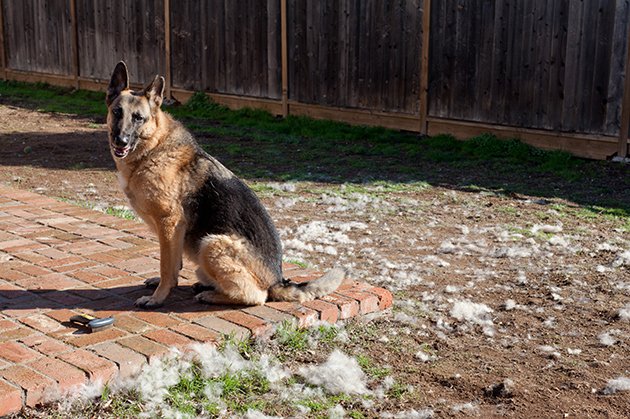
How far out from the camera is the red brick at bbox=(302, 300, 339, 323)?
192 inches

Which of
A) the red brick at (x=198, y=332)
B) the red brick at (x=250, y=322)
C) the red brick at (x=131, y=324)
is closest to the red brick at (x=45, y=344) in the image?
the red brick at (x=131, y=324)

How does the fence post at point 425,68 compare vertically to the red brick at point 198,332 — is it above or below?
above

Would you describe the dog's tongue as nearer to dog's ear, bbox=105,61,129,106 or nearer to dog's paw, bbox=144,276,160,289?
dog's ear, bbox=105,61,129,106

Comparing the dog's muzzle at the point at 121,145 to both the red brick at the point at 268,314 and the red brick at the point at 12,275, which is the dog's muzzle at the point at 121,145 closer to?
the red brick at the point at 268,314

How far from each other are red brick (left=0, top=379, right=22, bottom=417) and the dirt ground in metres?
1.74

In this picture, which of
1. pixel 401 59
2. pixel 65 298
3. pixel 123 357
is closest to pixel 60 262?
pixel 65 298

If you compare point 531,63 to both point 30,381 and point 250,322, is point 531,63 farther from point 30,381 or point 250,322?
point 30,381

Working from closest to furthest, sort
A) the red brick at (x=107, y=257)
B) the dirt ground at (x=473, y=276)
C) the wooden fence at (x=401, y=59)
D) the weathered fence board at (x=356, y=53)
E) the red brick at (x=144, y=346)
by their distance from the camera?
1. the red brick at (x=144, y=346)
2. the dirt ground at (x=473, y=276)
3. the red brick at (x=107, y=257)
4. the wooden fence at (x=401, y=59)
5. the weathered fence board at (x=356, y=53)

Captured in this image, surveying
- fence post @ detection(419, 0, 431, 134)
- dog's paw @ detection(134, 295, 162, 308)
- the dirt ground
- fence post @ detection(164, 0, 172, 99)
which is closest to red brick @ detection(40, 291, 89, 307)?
dog's paw @ detection(134, 295, 162, 308)

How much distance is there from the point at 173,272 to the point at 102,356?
0.87 meters

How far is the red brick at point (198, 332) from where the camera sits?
442 cm

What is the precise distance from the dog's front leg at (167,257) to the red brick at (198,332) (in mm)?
353

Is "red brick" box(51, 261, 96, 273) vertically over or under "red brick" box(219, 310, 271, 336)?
over

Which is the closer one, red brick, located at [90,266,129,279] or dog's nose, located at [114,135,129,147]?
dog's nose, located at [114,135,129,147]
